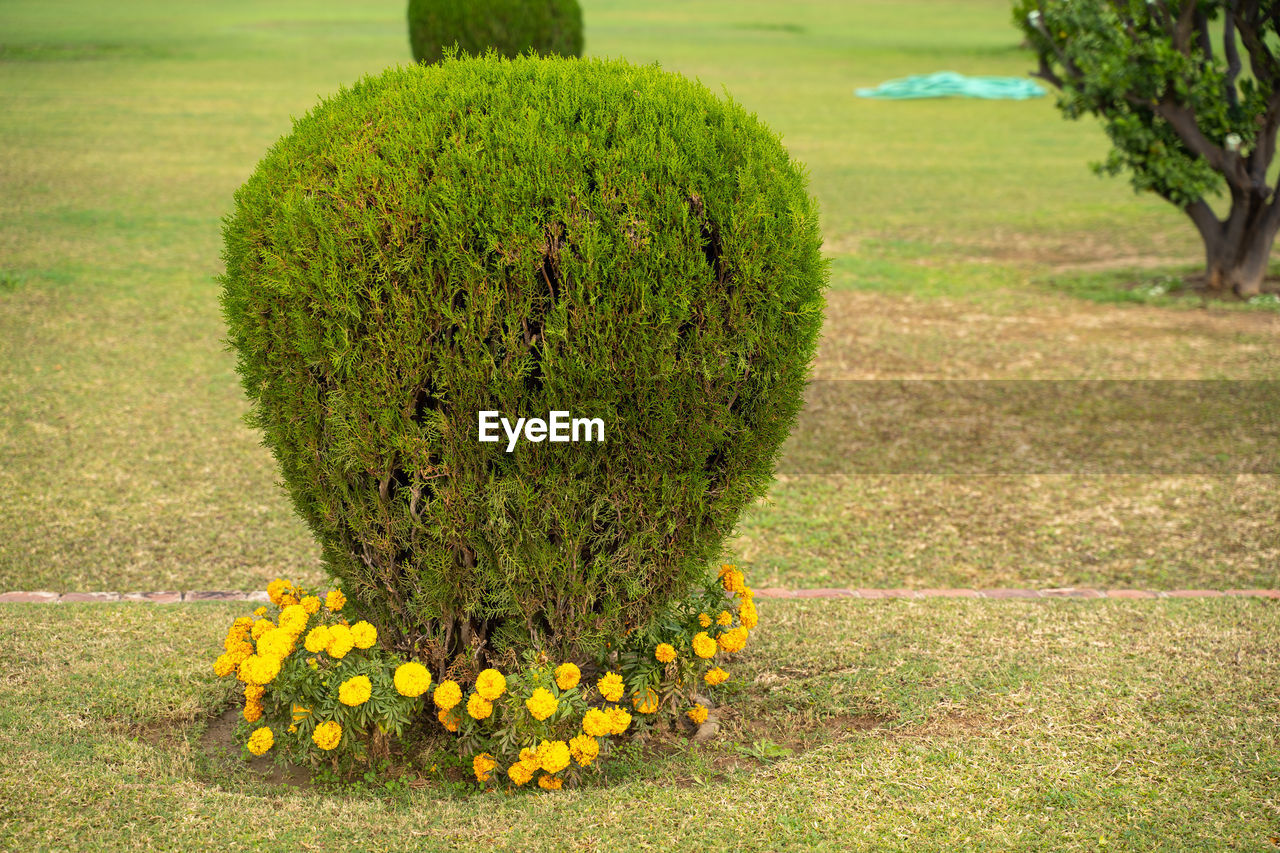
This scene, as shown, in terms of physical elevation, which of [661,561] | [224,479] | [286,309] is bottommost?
[224,479]

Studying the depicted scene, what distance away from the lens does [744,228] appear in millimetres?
3537

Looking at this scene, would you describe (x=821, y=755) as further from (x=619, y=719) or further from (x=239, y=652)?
(x=239, y=652)

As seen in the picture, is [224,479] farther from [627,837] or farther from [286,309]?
[627,837]

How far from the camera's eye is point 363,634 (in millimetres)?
3859

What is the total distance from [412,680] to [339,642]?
0.27 meters

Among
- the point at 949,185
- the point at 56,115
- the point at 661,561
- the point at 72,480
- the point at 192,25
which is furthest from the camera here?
the point at 192,25

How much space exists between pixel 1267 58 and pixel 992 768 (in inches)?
387

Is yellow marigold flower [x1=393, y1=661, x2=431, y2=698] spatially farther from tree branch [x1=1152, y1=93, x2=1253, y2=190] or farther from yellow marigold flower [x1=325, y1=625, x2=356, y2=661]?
tree branch [x1=1152, y1=93, x2=1253, y2=190]

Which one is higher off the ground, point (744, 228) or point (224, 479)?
point (744, 228)

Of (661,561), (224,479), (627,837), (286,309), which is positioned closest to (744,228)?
(661,561)

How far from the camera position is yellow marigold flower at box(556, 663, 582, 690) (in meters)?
3.85

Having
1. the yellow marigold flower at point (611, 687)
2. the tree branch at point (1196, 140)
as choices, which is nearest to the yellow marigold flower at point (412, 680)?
the yellow marigold flower at point (611, 687)

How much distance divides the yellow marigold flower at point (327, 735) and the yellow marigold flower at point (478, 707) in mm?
424

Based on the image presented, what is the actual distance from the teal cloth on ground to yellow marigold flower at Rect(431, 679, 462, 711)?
29.7 metres
